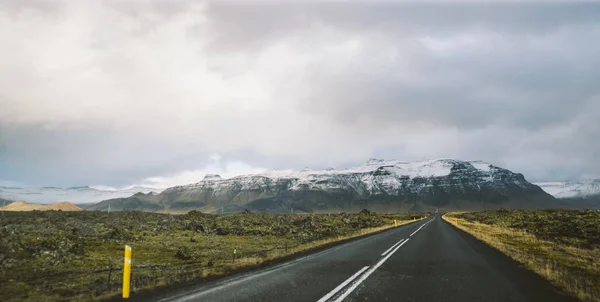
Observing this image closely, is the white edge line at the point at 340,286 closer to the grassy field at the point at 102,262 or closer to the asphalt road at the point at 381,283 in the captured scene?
the asphalt road at the point at 381,283

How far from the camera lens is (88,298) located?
1002 centimetres

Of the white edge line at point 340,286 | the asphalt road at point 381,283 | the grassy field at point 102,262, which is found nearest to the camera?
the white edge line at point 340,286

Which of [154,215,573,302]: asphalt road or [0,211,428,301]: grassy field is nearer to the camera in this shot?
[154,215,573,302]: asphalt road

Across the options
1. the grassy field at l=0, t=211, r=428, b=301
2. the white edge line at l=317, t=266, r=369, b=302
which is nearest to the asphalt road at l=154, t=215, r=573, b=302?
the white edge line at l=317, t=266, r=369, b=302

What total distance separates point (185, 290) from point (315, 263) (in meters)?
7.27

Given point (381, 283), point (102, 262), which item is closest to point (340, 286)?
point (381, 283)

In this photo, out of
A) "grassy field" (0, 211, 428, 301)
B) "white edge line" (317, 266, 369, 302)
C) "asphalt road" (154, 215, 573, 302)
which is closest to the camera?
"white edge line" (317, 266, 369, 302)

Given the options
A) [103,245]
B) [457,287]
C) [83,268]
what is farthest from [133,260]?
[457,287]

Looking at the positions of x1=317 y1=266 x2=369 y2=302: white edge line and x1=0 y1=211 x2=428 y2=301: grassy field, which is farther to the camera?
x1=0 y1=211 x2=428 y2=301: grassy field

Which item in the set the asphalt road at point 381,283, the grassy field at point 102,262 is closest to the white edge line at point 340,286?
the asphalt road at point 381,283

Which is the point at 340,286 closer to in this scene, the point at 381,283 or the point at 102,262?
the point at 381,283

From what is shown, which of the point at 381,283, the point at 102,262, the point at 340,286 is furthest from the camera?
the point at 102,262

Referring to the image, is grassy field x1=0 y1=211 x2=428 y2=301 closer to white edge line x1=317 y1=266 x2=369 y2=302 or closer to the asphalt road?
the asphalt road

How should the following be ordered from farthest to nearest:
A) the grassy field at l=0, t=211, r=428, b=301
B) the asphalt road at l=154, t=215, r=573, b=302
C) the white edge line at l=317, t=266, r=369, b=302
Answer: the grassy field at l=0, t=211, r=428, b=301, the asphalt road at l=154, t=215, r=573, b=302, the white edge line at l=317, t=266, r=369, b=302
